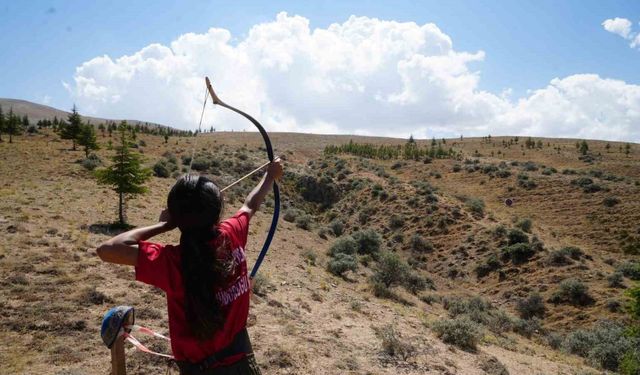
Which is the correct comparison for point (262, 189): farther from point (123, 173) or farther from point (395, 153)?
point (395, 153)

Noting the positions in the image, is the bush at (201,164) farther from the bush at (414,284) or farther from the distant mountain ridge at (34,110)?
the distant mountain ridge at (34,110)

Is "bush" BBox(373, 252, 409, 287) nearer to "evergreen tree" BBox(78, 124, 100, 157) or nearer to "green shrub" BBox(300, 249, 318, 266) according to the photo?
"green shrub" BBox(300, 249, 318, 266)

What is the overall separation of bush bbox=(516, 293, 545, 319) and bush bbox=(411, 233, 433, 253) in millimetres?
7881

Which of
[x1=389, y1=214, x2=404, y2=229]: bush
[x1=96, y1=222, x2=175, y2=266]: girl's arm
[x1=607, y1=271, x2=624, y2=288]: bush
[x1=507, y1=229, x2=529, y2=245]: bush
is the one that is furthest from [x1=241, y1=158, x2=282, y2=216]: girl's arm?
[x1=389, y1=214, x2=404, y2=229]: bush

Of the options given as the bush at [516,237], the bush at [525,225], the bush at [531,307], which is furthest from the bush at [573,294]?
the bush at [525,225]

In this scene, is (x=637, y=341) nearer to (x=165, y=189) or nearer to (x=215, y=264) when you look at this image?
(x=215, y=264)

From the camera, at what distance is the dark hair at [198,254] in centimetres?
194

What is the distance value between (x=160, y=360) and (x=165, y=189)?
70.4 feet

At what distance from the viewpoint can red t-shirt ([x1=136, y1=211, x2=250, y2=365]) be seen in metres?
1.97

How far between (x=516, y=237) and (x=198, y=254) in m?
24.9

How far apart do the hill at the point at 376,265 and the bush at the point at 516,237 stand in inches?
10.2

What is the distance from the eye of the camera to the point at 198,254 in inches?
76.0

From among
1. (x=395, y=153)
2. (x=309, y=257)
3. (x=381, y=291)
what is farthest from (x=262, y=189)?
(x=395, y=153)


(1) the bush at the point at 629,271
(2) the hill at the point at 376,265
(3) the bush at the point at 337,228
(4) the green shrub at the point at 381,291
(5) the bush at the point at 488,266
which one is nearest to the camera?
(2) the hill at the point at 376,265
